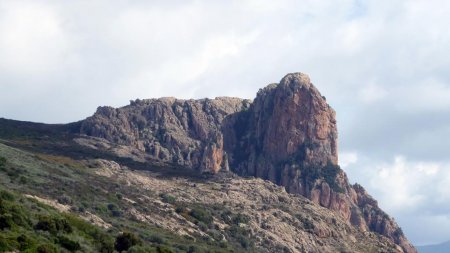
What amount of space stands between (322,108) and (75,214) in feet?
355

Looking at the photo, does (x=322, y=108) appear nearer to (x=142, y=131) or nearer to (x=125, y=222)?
(x=142, y=131)

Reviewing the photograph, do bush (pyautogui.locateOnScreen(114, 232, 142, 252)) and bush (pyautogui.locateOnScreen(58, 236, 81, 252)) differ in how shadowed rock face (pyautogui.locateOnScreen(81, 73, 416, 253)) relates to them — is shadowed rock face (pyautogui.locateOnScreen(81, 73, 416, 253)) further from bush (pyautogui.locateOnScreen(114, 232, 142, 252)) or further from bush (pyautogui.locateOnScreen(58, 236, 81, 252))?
bush (pyautogui.locateOnScreen(58, 236, 81, 252))

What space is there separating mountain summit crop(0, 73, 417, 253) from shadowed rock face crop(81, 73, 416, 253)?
0.91 ft

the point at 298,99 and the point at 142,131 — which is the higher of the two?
the point at 298,99

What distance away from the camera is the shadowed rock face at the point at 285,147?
17338cm

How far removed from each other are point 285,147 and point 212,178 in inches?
1174

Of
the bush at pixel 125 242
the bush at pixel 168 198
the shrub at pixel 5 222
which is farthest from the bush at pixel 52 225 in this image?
the bush at pixel 168 198

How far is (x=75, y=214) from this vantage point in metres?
86.6

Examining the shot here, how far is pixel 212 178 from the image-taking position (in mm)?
157875

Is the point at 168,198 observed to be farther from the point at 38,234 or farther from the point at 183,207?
the point at 38,234

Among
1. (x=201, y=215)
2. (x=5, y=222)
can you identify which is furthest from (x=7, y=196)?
(x=201, y=215)

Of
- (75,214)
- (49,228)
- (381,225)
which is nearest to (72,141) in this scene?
(381,225)

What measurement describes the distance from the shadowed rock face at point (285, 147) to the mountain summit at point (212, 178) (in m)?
0.28

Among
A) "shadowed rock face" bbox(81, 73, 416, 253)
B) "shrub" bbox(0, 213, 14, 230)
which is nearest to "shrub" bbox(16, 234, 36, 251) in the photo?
"shrub" bbox(0, 213, 14, 230)
